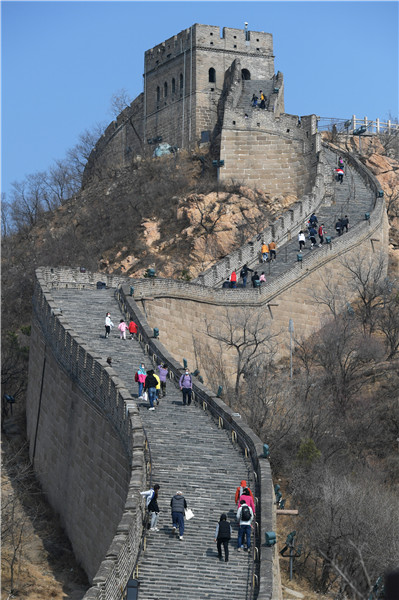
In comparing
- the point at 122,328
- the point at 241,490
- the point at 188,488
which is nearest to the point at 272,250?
the point at 122,328

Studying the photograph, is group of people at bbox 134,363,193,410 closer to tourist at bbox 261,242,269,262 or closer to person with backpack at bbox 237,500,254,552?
person with backpack at bbox 237,500,254,552

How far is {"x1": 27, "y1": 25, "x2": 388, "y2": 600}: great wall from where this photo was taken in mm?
24781

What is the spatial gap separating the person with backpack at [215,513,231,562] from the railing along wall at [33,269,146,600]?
66.4 inches

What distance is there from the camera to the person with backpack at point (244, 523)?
80.5 ft

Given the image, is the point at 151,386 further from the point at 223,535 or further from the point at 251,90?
the point at 251,90

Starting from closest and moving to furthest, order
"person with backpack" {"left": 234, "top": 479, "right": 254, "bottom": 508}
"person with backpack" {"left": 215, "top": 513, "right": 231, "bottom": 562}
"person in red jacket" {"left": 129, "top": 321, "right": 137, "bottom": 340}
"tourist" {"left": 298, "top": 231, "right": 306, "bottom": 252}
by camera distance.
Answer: "person with backpack" {"left": 215, "top": 513, "right": 231, "bottom": 562} → "person with backpack" {"left": 234, "top": 479, "right": 254, "bottom": 508} → "person in red jacket" {"left": 129, "top": 321, "right": 137, "bottom": 340} → "tourist" {"left": 298, "top": 231, "right": 306, "bottom": 252}

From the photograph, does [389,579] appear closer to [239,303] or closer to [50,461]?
[50,461]

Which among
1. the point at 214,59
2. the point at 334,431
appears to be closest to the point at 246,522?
the point at 334,431

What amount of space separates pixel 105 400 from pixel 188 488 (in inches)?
258

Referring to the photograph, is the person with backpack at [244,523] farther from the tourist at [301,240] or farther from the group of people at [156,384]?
the tourist at [301,240]

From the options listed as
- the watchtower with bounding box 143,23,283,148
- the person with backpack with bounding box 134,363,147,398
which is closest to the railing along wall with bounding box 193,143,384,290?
the watchtower with bounding box 143,23,283,148

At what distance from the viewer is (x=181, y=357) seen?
1793 inches

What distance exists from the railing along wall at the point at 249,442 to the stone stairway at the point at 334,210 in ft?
40.3

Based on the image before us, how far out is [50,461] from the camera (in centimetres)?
4000
